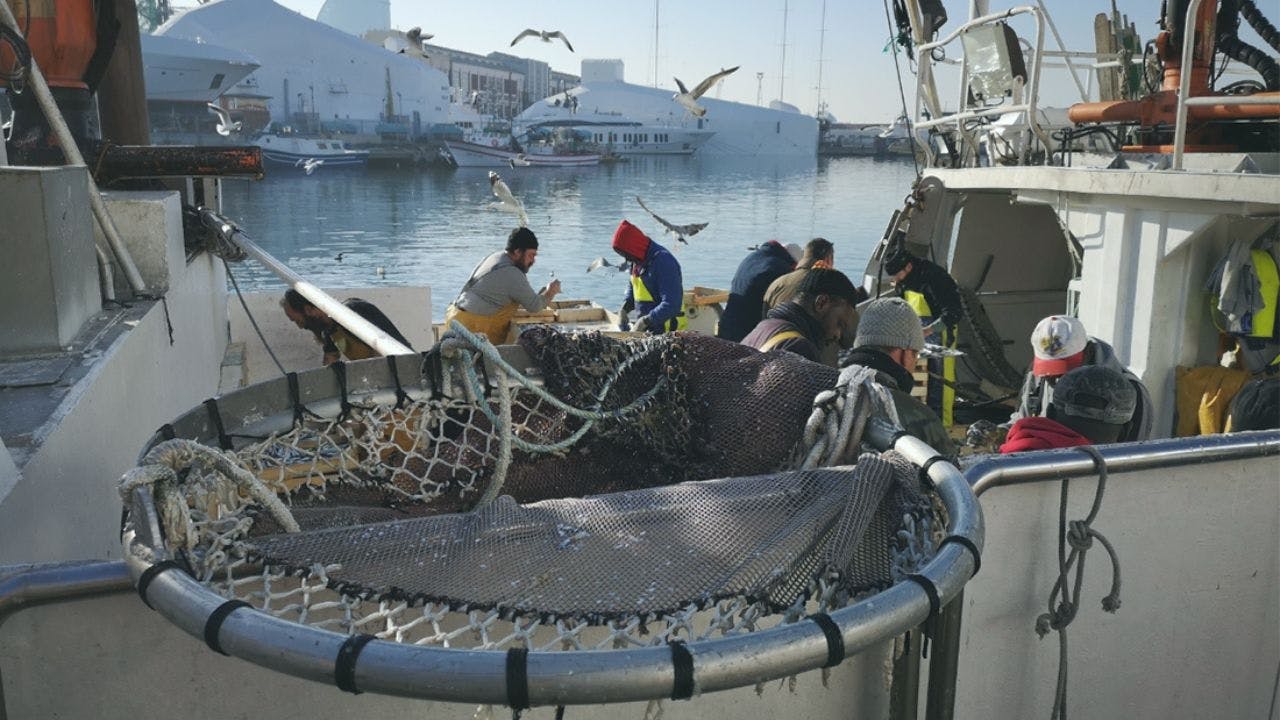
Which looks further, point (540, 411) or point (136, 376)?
point (136, 376)

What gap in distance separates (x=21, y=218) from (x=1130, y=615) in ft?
10.9

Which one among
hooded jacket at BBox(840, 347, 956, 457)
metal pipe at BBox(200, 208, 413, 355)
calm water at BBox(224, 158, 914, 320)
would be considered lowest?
calm water at BBox(224, 158, 914, 320)

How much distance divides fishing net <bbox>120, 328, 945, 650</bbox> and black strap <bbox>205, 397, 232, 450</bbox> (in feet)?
0.11

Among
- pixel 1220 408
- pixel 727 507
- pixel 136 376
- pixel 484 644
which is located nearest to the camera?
pixel 484 644

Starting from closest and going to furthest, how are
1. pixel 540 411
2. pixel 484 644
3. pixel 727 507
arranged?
pixel 484 644 → pixel 727 507 → pixel 540 411

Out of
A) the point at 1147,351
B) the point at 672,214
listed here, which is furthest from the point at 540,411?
the point at 672,214

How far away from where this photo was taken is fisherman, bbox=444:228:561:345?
6871 millimetres

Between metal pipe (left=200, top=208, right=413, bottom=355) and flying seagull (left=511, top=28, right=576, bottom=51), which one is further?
flying seagull (left=511, top=28, right=576, bottom=51)

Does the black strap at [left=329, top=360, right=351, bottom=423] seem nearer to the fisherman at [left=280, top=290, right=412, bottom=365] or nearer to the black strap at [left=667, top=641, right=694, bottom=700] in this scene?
the black strap at [left=667, top=641, right=694, bottom=700]

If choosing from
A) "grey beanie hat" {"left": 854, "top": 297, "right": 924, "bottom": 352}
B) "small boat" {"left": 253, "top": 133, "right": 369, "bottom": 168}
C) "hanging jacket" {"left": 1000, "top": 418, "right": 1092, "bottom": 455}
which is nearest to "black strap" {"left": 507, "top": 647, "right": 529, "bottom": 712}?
"hanging jacket" {"left": 1000, "top": 418, "right": 1092, "bottom": 455}

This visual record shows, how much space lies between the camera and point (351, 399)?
2541 mm

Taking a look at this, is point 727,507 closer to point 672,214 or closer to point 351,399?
point 351,399

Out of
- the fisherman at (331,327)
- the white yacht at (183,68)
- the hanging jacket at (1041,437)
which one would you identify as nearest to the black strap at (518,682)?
the hanging jacket at (1041,437)

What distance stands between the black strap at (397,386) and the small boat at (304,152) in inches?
2709
